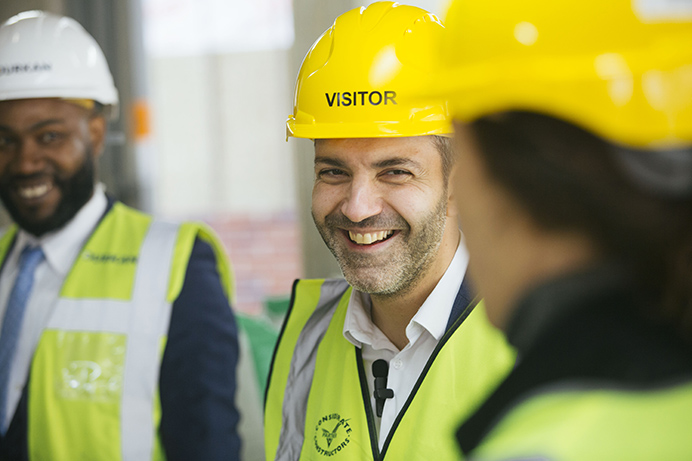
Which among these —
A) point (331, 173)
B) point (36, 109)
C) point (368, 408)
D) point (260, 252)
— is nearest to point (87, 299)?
point (36, 109)

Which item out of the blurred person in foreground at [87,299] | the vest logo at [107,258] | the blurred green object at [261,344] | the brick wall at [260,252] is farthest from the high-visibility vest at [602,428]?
the brick wall at [260,252]

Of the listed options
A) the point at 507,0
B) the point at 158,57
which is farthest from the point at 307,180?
the point at 507,0

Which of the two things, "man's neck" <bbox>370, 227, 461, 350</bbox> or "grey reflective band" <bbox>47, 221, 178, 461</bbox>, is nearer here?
"man's neck" <bbox>370, 227, 461, 350</bbox>

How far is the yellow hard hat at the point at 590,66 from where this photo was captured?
70 centimetres

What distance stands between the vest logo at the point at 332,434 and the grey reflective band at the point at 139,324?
0.90 m

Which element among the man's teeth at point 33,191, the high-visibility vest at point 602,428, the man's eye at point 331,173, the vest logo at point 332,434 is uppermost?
the man's teeth at point 33,191

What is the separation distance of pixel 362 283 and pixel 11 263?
182 centimetres

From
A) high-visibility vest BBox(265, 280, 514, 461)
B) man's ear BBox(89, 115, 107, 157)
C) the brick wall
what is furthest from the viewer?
the brick wall

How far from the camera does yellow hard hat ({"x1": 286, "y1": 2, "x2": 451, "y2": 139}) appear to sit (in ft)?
5.92

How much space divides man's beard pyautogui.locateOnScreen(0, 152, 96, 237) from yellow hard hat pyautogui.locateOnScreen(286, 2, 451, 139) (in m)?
1.28

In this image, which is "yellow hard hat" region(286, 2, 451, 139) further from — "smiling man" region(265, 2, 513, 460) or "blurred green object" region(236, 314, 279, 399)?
"blurred green object" region(236, 314, 279, 399)

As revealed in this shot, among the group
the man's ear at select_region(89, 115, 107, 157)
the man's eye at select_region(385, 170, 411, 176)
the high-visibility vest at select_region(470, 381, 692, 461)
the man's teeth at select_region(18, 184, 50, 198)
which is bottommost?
the high-visibility vest at select_region(470, 381, 692, 461)

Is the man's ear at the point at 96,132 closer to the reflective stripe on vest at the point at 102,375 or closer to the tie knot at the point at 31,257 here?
the tie knot at the point at 31,257

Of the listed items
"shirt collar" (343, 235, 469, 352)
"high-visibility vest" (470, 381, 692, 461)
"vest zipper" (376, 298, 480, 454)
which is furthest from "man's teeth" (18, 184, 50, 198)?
"high-visibility vest" (470, 381, 692, 461)
